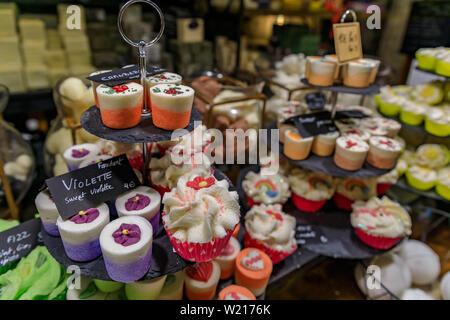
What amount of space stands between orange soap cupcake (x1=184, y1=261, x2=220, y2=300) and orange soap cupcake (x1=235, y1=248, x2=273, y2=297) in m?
0.13

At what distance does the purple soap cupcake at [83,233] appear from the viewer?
3.51 ft

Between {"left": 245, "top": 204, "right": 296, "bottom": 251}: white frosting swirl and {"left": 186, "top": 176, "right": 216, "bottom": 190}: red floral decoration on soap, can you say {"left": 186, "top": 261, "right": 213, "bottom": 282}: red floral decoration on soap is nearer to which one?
{"left": 245, "top": 204, "right": 296, "bottom": 251}: white frosting swirl

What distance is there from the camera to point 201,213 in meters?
1.12

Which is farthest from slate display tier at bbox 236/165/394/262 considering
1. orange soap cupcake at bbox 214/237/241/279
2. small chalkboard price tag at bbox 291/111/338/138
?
small chalkboard price tag at bbox 291/111/338/138

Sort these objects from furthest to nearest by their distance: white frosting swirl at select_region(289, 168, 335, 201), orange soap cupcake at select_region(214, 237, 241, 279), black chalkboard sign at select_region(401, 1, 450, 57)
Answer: black chalkboard sign at select_region(401, 1, 450, 57) → white frosting swirl at select_region(289, 168, 335, 201) → orange soap cupcake at select_region(214, 237, 241, 279)

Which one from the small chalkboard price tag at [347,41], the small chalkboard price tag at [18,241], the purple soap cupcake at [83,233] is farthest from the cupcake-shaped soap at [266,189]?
the small chalkboard price tag at [18,241]

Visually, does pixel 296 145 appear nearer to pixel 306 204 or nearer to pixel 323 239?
pixel 306 204

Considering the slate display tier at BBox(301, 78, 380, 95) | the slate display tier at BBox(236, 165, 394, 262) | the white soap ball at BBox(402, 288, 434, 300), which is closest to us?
the slate display tier at BBox(301, 78, 380, 95)

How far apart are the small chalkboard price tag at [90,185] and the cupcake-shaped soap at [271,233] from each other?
0.77 meters

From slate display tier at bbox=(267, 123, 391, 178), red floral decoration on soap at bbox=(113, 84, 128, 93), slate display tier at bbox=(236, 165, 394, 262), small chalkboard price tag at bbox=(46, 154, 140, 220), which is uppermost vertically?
red floral decoration on soap at bbox=(113, 84, 128, 93)

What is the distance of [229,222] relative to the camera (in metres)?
1.12

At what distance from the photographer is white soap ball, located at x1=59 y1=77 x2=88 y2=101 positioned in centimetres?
178

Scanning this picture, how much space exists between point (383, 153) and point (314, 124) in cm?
44

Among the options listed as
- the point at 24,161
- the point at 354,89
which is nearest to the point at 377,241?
the point at 354,89
